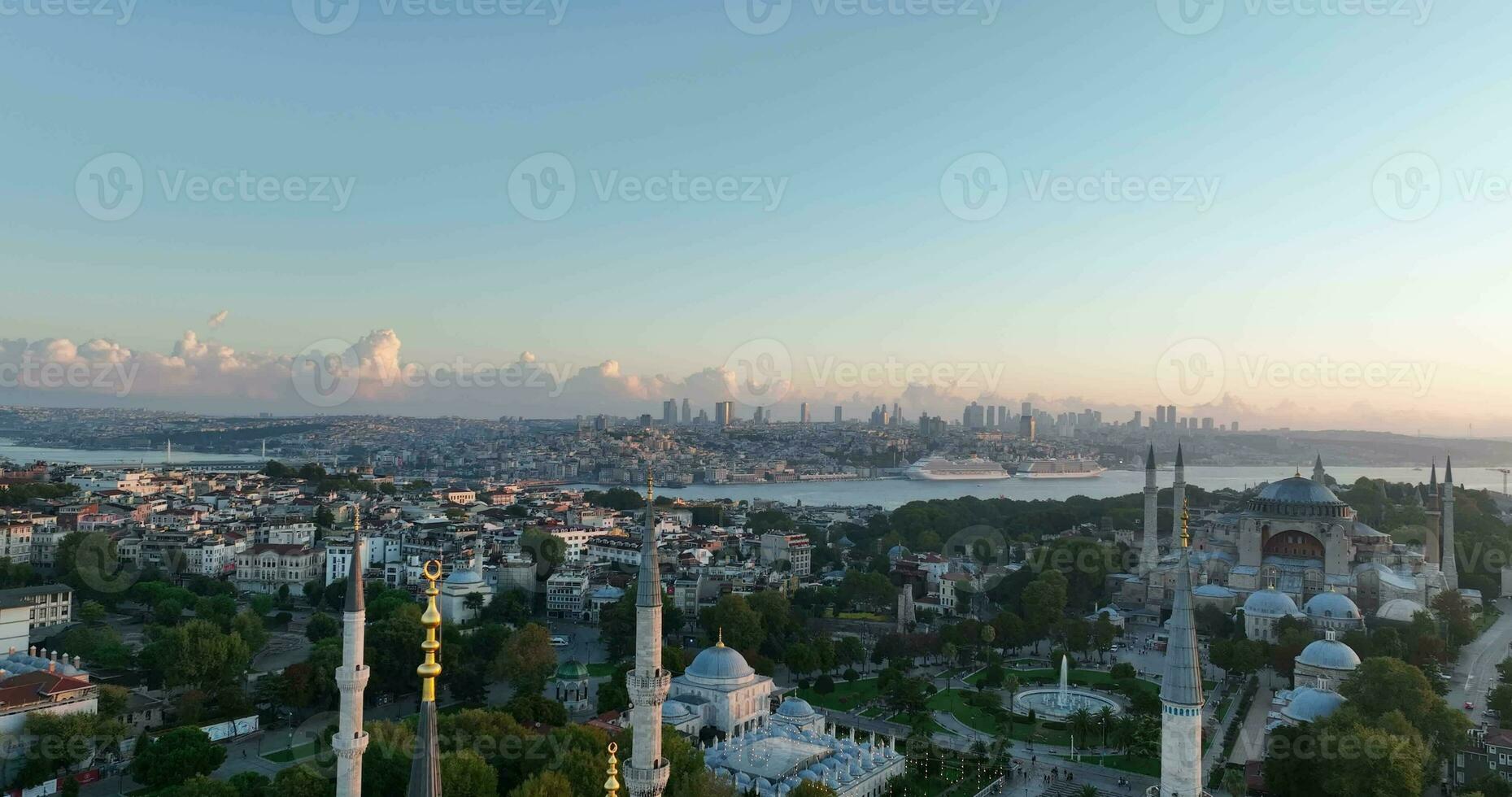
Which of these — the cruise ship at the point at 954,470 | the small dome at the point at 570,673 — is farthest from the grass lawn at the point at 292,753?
the cruise ship at the point at 954,470

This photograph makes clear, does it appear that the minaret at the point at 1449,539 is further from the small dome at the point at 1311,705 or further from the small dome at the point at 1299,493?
the small dome at the point at 1311,705

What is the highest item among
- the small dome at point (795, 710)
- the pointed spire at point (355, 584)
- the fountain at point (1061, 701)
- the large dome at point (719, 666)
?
the pointed spire at point (355, 584)

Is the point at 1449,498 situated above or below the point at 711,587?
above

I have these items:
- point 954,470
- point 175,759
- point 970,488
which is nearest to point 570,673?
point 175,759

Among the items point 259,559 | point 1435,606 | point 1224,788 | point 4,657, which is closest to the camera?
point 1224,788

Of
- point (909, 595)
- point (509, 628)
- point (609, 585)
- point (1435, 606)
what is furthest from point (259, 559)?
point (1435, 606)

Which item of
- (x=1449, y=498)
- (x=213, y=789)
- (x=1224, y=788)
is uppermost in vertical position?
(x=1449, y=498)

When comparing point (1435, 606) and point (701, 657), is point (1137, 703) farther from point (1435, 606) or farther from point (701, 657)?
point (1435, 606)
